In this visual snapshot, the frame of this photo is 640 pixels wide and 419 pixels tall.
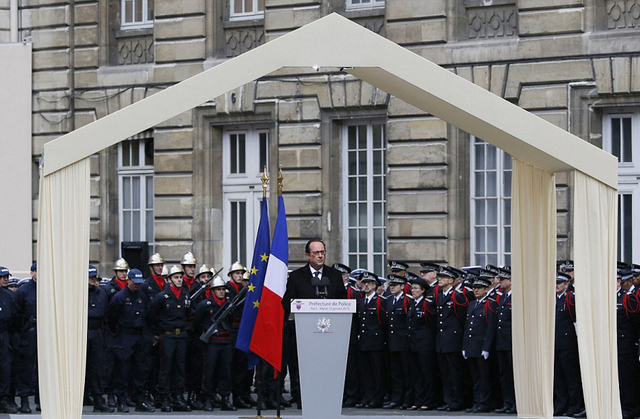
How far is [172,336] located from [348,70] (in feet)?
17.5

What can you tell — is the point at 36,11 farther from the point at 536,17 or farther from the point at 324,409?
the point at 324,409

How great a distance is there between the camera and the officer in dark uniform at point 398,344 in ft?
55.6

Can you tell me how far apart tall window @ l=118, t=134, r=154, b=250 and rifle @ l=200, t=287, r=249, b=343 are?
8.02 m

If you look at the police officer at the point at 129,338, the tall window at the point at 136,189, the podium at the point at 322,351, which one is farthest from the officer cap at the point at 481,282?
the tall window at the point at 136,189

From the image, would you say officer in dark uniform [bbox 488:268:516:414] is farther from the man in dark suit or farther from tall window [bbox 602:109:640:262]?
tall window [bbox 602:109:640:262]

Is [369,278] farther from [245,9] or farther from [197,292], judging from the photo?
[245,9]

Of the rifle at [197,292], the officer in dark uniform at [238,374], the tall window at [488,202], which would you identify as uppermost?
the tall window at [488,202]

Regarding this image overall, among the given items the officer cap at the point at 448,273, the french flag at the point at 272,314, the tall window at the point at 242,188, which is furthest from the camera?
the tall window at the point at 242,188

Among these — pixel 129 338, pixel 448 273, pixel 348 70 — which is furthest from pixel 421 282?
pixel 348 70

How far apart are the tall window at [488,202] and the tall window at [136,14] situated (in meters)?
6.85

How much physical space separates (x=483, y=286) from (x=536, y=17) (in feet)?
19.1

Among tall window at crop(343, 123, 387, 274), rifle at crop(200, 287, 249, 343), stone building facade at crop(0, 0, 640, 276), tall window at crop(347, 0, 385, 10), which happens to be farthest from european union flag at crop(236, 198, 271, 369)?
tall window at crop(347, 0, 385, 10)

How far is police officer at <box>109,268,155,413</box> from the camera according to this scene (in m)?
16.9

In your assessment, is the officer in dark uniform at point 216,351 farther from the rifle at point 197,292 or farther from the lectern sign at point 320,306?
the lectern sign at point 320,306
